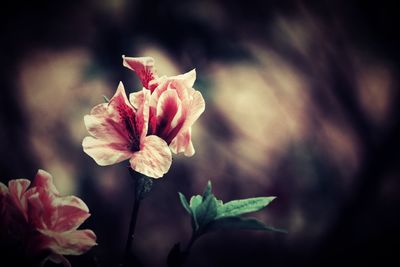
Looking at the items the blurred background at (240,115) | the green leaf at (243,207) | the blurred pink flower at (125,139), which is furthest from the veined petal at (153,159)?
the blurred background at (240,115)

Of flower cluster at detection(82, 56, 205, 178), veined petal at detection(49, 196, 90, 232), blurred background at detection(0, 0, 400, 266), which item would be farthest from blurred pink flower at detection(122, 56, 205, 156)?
blurred background at detection(0, 0, 400, 266)

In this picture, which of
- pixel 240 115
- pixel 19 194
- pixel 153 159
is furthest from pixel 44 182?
pixel 240 115

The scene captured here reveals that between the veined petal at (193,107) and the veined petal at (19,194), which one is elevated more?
the veined petal at (193,107)

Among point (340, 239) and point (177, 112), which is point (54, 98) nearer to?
point (177, 112)

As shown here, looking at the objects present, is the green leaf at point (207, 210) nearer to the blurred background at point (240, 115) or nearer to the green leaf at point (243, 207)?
the green leaf at point (243, 207)

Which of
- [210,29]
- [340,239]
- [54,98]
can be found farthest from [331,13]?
[54,98]

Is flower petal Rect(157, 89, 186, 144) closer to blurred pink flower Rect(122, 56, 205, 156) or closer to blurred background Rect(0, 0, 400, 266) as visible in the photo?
blurred pink flower Rect(122, 56, 205, 156)
